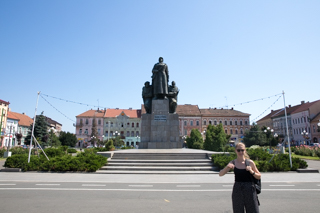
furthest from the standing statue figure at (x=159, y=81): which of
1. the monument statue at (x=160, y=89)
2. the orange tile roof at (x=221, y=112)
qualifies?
the orange tile roof at (x=221, y=112)

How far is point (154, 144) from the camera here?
1847 centimetres

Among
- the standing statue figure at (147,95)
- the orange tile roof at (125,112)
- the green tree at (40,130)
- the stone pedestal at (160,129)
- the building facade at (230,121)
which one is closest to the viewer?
the stone pedestal at (160,129)

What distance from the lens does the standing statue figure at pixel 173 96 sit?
1997cm

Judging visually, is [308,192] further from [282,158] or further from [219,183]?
[282,158]

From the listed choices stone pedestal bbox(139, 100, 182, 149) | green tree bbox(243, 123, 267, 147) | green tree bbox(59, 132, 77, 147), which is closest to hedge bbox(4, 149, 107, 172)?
stone pedestal bbox(139, 100, 182, 149)

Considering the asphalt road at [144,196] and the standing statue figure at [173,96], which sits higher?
the standing statue figure at [173,96]

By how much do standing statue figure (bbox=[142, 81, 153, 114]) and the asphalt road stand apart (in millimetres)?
11460

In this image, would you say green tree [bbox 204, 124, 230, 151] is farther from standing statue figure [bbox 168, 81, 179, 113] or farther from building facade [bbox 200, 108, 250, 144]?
building facade [bbox 200, 108, 250, 144]

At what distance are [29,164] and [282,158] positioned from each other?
14.5 metres

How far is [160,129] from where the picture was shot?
18922 mm

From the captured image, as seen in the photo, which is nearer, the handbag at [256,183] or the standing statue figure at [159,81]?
the handbag at [256,183]

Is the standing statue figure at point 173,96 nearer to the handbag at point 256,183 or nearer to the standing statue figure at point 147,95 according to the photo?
the standing statue figure at point 147,95

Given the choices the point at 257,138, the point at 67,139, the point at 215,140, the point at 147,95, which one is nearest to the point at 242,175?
the point at 147,95

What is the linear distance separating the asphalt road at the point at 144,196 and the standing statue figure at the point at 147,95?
451 inches
